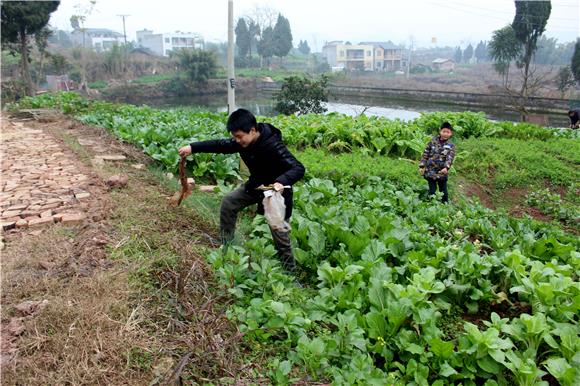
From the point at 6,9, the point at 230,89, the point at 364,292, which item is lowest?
the point at 364,292

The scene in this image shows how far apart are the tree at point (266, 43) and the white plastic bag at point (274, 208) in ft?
227

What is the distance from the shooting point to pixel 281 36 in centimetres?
6919

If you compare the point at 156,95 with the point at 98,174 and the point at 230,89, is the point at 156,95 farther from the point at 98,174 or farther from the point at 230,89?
the point at 98,174

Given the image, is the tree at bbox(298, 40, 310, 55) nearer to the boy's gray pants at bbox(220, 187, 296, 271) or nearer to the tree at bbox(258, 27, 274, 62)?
the tree at bbox(258, 27, 274, 62)

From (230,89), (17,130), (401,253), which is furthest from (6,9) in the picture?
(401,253)

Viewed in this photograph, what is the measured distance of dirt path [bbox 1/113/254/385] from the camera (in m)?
2.67

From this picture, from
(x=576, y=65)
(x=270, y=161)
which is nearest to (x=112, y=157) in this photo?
(x=270, y=161)

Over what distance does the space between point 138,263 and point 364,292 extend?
1.81 metres

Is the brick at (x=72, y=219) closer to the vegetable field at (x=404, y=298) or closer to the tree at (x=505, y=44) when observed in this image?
the vegetable field at (x=404, y=298)

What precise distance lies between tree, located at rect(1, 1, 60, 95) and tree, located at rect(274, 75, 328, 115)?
12781mm

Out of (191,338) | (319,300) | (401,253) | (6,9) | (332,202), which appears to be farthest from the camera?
(6,9)

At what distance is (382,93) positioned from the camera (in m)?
46.2

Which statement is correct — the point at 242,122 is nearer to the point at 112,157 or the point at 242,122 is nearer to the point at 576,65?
the point at 112,157

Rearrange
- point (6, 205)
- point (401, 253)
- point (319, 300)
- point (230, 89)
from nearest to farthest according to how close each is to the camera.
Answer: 1. point (319, 300)
2. point (401, 253)
3. point (6, 205)
4. point (230, 89)
